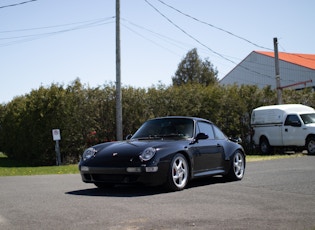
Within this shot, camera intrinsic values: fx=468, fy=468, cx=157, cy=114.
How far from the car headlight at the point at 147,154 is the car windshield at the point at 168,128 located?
118 cm

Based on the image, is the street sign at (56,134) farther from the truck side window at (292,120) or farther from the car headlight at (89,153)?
the truck side window at (292,120)

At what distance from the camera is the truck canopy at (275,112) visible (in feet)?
73.3

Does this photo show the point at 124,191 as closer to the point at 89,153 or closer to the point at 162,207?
the point at 89,153

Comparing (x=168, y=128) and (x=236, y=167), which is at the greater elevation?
(x=168, y=128)

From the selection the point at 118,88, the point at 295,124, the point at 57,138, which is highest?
the point at 118,88

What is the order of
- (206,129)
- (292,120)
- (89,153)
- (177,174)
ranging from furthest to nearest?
1. (292,120)
2. (206,129)
3. (89,153)
4. (177,174)

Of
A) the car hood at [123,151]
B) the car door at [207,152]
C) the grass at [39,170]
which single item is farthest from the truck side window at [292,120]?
the car hood at [123,151]

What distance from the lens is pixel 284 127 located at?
2223 centimetres

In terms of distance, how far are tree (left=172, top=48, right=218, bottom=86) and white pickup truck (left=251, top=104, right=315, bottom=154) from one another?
43.9 m

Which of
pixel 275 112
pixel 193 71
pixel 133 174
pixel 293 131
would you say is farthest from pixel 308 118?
pixel 193 71

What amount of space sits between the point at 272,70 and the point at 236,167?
43.2 m

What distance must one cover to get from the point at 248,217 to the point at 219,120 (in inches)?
718

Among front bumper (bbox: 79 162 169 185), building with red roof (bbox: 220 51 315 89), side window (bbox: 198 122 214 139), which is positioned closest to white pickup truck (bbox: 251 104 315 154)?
side window (bbox: 198 122 214 139)

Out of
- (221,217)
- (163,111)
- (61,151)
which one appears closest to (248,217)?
(221,217)
